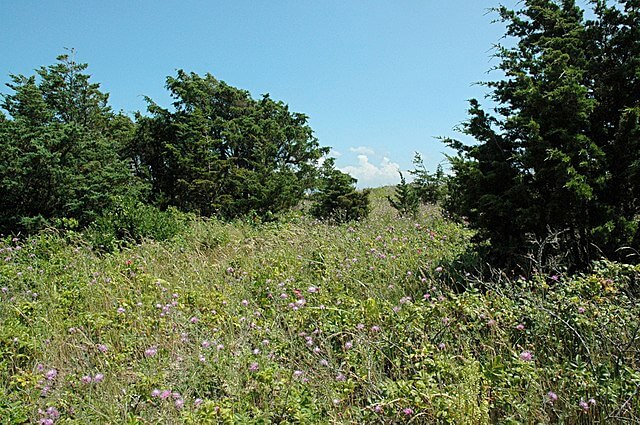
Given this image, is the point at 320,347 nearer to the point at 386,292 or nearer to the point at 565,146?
the point at 386,292

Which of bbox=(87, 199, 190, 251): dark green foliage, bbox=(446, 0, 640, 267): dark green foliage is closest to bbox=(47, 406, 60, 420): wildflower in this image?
bbox=(446, 0, 640, 267): dark green foliage

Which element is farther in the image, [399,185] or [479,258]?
[399,185]

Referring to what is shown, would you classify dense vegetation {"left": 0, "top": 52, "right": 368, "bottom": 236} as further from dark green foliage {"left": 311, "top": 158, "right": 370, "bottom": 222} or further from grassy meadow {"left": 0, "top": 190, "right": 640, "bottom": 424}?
grassy meadow {"left": 0, "top": 190, "right": 640, "bottom": 424}

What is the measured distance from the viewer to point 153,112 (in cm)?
1052

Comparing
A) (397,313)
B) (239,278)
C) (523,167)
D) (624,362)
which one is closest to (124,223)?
(239,278)

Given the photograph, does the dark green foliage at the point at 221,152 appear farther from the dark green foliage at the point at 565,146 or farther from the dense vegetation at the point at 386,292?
the dark green foliage at the point at 565,146

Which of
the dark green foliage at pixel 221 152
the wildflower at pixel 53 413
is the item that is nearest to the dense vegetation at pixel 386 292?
the wildflower at pixel 53 413

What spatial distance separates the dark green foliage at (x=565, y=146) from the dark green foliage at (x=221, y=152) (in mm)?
6027

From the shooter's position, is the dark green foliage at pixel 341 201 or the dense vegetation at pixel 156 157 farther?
the dark green foliage at pixel 341 201

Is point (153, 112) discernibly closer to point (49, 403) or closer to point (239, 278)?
point (239, 278)

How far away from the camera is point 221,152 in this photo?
10.4 meters

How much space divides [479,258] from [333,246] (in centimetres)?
184

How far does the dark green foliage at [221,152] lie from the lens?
31.7ft

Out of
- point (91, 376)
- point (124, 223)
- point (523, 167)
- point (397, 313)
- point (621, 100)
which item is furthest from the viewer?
point (124, 223)
